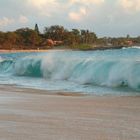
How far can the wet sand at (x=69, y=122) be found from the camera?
15.9ft

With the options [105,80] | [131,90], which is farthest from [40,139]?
[105,80]

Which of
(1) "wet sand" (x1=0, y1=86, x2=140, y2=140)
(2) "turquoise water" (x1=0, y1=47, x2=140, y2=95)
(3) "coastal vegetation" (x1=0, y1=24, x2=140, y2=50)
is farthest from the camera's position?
Result: (3) "coastal vegetation" (x1=0, y1=24, x2=140, y2=50)

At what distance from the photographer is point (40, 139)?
4.64m

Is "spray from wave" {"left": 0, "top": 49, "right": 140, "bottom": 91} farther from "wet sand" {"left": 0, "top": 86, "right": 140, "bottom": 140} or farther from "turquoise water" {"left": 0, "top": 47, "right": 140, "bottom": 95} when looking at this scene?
"wet sand" {"left": 0, "top": 86, "right": 140, "bottom": 140}

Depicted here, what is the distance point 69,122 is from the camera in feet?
18.9

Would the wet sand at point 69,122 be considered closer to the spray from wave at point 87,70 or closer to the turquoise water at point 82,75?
the turquoise water at point 82,75

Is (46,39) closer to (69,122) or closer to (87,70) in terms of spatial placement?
(87,70)

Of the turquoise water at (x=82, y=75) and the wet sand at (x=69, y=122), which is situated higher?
the wet sand at (x=69, y=122)

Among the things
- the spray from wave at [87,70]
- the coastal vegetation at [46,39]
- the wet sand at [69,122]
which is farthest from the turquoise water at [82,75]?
the coastal vegetation at [46,39]

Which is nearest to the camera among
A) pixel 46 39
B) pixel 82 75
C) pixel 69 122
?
pixel 69 122

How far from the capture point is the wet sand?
15.9 ft

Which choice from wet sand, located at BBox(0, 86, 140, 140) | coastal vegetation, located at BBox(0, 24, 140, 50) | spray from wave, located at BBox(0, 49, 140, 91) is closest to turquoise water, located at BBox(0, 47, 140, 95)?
spray from wave, located at BBox(0, 49, 140, 91)

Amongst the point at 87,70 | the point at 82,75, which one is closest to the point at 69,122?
the point at 82,75

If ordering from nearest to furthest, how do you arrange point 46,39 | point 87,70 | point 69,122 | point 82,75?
point 69,122, point 82,75, point 87,70, point 46,39
